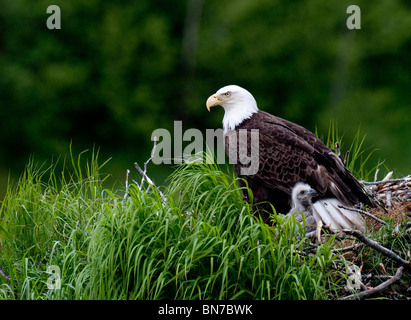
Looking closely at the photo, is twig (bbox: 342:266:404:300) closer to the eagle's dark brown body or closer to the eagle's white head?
the eagle's dark brown body

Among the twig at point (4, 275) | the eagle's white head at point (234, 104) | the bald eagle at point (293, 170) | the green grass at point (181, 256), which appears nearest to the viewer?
the green grass at point (181, 256)

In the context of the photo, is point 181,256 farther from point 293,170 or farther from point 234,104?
point 234,104

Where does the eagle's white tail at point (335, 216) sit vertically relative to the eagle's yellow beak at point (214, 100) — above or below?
below

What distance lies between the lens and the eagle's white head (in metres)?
7.08

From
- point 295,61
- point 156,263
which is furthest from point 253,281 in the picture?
point 295,61

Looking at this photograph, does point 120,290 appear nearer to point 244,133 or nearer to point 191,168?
point 191,168

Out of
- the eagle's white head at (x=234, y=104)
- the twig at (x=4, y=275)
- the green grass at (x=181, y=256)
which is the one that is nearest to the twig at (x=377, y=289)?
the green grass at (x=181, y=256)

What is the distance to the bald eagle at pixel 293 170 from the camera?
642cm

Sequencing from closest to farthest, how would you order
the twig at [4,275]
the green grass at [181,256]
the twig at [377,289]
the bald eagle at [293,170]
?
1. the green grass at [181,256]
2. the twig at [377,289]
3. the twig at [4,275]
4. the bald eagle at [293,170]

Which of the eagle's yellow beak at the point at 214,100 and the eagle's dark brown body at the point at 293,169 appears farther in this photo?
the eagle's yellow beak at the point at 214,100

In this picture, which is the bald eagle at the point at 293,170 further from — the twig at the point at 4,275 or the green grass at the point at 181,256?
the twig at the point at 4,275

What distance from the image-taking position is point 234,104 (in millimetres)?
7152

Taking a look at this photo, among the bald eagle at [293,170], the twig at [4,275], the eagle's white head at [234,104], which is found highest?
the eagle's white head at [234,104]

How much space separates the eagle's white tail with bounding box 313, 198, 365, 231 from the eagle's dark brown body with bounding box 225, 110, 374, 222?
0.26 feet
